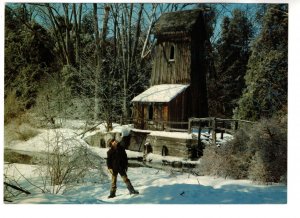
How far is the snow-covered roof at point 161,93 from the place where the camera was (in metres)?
5.29

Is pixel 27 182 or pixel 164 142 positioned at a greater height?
pixel 164 142

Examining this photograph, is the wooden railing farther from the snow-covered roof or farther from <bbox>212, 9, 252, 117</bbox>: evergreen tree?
the snow-covered roof

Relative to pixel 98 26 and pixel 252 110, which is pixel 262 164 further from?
pixel 98 26

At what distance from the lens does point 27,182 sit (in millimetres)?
5168

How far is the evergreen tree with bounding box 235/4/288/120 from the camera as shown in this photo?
5.25 m

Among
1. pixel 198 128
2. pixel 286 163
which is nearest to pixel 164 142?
pixel 198 128

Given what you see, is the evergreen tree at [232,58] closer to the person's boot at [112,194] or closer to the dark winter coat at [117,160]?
the dark winter coat at [117,160]

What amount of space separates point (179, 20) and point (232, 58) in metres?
0.97

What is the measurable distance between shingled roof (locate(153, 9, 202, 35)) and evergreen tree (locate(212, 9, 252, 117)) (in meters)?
0.45

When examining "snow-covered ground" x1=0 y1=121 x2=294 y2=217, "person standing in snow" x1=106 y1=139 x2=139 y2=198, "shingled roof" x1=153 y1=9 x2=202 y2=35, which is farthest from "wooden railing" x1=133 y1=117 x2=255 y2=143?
"shingled roof" x1=153 y1=9 x2=202 y2=35

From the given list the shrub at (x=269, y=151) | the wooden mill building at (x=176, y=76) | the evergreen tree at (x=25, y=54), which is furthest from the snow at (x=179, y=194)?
the evergreen tree at (x=25, y=54)

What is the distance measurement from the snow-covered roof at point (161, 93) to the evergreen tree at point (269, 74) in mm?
942

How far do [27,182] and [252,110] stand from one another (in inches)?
136

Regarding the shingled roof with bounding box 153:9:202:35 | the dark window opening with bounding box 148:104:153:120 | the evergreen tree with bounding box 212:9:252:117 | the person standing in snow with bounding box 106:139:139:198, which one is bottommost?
the person standing in snow with bounding box 106:139:139:198
